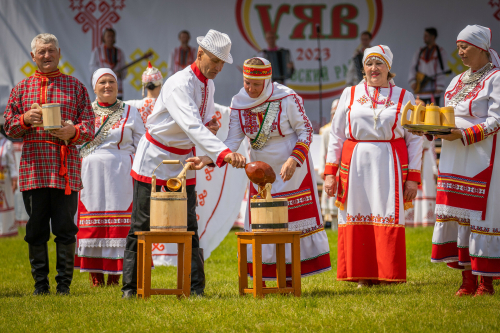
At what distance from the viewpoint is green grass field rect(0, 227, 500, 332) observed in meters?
3.28

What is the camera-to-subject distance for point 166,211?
383cm

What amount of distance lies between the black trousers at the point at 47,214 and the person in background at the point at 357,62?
764cm

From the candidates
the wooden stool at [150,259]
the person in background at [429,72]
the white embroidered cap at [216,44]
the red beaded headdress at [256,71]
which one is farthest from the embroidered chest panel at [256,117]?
the person in background at [429,72]

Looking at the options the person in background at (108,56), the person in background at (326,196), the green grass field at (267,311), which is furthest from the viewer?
the person in background at (108,56)

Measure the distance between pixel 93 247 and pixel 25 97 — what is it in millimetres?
1586

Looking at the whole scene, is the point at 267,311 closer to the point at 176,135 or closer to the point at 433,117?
the point at 176,135

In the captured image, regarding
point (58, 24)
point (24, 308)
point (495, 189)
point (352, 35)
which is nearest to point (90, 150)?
point (24, 308)

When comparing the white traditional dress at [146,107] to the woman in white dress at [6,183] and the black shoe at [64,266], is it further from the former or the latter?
the woman in white dress at [6,183]

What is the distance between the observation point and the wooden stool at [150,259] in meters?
3.86

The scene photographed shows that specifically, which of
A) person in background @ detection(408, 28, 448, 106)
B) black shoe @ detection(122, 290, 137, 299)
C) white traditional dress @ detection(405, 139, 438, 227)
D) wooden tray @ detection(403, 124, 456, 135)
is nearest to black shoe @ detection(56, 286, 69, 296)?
black shoe @ detection(122, 290, 137, 299)

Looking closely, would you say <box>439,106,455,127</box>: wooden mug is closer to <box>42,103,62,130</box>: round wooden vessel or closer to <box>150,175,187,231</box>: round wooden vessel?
<box>150,175,187,231</box>: round wooden vessel

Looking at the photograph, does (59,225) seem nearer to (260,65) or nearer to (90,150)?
(90,150)

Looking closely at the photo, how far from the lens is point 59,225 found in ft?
15.3

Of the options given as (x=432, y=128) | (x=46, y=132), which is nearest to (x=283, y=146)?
(x=432, y=128)
